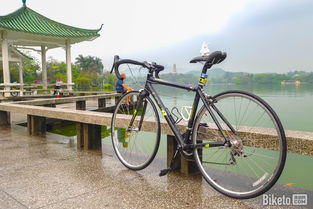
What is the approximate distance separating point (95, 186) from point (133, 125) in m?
0.74

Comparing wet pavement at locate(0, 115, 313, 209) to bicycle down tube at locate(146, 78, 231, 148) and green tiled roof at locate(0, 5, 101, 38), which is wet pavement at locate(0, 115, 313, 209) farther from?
green tiled roof at locate(0, 5, 101, 38)

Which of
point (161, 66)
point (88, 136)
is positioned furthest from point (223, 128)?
point (88, 136)

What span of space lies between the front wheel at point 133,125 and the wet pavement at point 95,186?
0.15 metres

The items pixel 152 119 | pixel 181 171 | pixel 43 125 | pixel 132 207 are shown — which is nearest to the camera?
pixel 132 207

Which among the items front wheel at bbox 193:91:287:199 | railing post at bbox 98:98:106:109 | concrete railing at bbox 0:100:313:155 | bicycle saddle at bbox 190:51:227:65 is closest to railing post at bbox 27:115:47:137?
concrete railing at bbox 0:100:313:155

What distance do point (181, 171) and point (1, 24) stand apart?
12321mm

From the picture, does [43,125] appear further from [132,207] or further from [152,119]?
[132,207]

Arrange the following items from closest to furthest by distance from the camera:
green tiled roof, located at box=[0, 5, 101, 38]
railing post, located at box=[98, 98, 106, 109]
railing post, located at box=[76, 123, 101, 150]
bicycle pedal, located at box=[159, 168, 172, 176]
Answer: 1. bicycle pedal, located at box=[159, 168, 172, 176]
2. railing post, located at box=[76, 123, 101, 150]
3. railing post, located at box=[98, 98, 106, 109]
4. green tiled roof, located at box=[0, 5, 101, 38]

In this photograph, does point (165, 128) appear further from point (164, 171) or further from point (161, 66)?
point (161, 66)

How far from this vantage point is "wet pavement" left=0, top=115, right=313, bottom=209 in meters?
1.88

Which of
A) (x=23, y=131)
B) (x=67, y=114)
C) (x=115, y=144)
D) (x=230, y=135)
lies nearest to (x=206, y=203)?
(x=230, y=135)

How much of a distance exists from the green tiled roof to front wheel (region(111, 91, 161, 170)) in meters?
11.4

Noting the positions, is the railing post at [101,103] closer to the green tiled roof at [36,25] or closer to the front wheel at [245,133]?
the green tiled roof at [36,25]

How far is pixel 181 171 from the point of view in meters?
2.48
